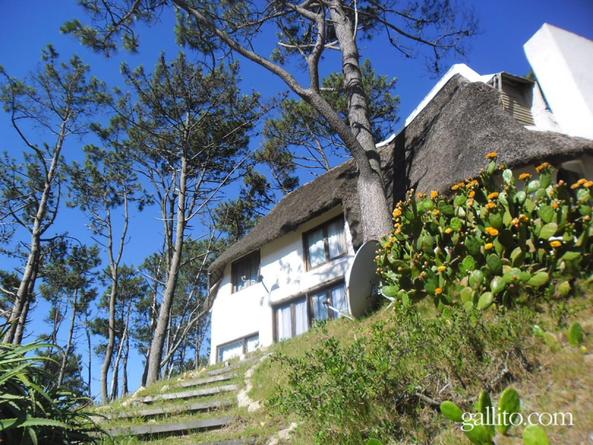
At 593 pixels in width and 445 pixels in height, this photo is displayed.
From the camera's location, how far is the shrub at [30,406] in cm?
202

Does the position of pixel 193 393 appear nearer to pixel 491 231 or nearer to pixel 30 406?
pixel 30 406

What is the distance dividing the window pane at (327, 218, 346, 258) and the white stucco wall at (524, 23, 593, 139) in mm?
5811

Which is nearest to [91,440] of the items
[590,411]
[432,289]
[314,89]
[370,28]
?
[590,411]

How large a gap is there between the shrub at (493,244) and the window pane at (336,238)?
625 cm

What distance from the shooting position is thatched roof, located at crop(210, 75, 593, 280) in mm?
6355

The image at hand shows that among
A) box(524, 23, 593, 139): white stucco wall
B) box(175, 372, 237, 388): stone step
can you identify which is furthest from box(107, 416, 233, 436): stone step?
box(524, 23, 593, 139): white stucco wall

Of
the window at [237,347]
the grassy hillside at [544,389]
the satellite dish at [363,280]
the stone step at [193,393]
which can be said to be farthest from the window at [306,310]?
the grassy hillside at [544,389]

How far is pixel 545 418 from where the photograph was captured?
2.23 m

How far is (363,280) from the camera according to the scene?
6262mm

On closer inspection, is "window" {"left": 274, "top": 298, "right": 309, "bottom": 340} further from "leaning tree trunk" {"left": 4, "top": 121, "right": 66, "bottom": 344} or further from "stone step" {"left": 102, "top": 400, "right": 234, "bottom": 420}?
"leaning tree trunk" {"left": 4, "top": 121, "right": 66, "bottom": 344}

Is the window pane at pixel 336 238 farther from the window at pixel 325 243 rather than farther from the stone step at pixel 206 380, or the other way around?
the stone step at pixel 206 380

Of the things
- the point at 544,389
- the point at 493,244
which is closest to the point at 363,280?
the point at 493,244

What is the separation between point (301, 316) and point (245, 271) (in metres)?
3.28

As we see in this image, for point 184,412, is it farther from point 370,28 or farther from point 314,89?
point 370,28
